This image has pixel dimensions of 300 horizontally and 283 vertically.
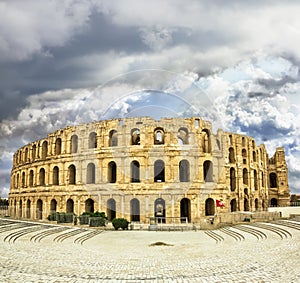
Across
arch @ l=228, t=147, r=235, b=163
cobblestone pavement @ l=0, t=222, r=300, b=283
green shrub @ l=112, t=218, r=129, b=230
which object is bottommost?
cobblestone pavement @ l=0, t=222, r=300, b=283

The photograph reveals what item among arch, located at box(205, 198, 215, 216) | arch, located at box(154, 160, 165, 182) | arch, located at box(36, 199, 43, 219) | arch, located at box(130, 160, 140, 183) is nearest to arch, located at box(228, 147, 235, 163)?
arch, located at box(205, 198, 215, 216)

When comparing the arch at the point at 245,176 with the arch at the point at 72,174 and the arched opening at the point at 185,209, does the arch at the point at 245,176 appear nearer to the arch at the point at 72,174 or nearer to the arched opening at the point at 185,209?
the arched opening at the point at 185,209

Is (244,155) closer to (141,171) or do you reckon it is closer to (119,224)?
(141,171)

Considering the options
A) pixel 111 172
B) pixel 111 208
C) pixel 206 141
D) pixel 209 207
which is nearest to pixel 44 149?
pixel 111 172

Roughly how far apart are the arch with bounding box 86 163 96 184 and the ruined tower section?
30.4m

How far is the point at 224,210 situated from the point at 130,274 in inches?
1108

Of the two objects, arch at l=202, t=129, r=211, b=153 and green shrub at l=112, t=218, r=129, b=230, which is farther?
arch at l=202, t=129, r=211, b=153

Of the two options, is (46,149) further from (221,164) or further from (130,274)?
(130,274)

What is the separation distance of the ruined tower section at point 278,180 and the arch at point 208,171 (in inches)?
797

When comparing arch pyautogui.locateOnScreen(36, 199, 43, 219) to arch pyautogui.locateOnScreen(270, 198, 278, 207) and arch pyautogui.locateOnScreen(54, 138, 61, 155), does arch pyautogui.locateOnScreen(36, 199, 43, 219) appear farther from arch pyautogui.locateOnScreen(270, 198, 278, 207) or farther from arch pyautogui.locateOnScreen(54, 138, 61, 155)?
arch pyautogui.locateOnScreen(270, 198, 278, 207)

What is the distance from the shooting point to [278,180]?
5366cm

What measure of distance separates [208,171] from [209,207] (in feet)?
13.8

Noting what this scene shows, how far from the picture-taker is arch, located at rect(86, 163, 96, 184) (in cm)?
3839

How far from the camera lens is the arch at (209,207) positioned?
36844mm
